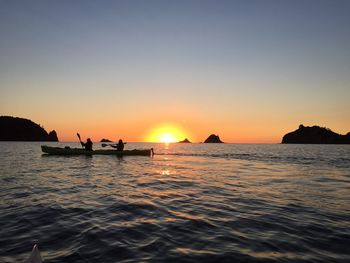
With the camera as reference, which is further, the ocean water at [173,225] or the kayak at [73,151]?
the kayak at [73,151]

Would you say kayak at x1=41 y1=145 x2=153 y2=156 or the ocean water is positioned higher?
kayak at x1=41 y1=145 x2=153 y2=156

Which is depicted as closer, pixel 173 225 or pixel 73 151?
pixel 173 225

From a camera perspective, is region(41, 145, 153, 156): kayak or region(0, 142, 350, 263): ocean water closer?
region(0, 142, 350, 263): ocean water

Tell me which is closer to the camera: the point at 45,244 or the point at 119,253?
the point at 119,253

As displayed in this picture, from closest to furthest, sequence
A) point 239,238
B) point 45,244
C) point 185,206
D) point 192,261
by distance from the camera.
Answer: point 192,261
point 45,244
point 239,238
point 185,206

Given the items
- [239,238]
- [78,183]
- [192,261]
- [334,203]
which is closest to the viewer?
[192,261]

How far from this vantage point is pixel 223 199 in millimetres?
12219

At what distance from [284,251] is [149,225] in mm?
4068

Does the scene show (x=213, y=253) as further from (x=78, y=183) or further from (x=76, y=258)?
(x=78, y=183)

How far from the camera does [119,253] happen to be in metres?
5.93

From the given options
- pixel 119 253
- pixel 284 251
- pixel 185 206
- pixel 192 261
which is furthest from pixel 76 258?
pixel 185 206

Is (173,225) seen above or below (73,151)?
below

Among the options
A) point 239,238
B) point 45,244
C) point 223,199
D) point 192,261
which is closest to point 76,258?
point 45,244

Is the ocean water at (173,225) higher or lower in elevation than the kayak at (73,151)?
lower
